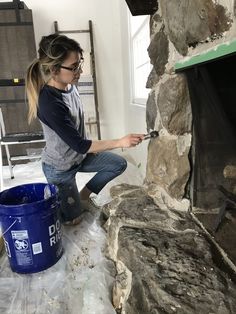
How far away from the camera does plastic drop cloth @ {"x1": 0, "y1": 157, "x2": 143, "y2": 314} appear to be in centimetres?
106

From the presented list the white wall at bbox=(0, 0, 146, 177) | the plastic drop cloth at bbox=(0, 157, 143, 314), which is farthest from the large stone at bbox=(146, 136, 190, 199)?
the white wall at bbox=(0, 0, 146, 177)

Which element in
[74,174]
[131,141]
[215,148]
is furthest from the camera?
[74,174]

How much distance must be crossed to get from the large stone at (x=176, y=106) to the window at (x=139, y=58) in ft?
4.23

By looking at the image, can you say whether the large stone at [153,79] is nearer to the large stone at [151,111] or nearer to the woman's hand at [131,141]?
the large stone at [151,111]

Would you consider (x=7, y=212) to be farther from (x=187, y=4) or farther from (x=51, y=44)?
(x=187, y=4)

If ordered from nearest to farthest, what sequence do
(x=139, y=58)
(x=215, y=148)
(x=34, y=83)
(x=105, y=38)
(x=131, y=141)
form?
(x=215, y=148) < (x=131, y=141) < (x=34, y=83) < (x=139, y=58) < (x=105, y=38)

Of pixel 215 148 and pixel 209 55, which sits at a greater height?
pixel 209 55

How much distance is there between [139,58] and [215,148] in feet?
6.46

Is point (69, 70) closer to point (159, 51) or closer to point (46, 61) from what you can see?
point (46, 61)

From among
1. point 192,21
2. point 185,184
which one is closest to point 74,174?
point 185,184

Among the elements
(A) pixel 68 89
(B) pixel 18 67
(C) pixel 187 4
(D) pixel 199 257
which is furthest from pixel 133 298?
(B) pixel 18 67

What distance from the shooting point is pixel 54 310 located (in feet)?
3.47

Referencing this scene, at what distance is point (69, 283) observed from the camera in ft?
3.89

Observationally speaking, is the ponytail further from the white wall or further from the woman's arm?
the white wall
